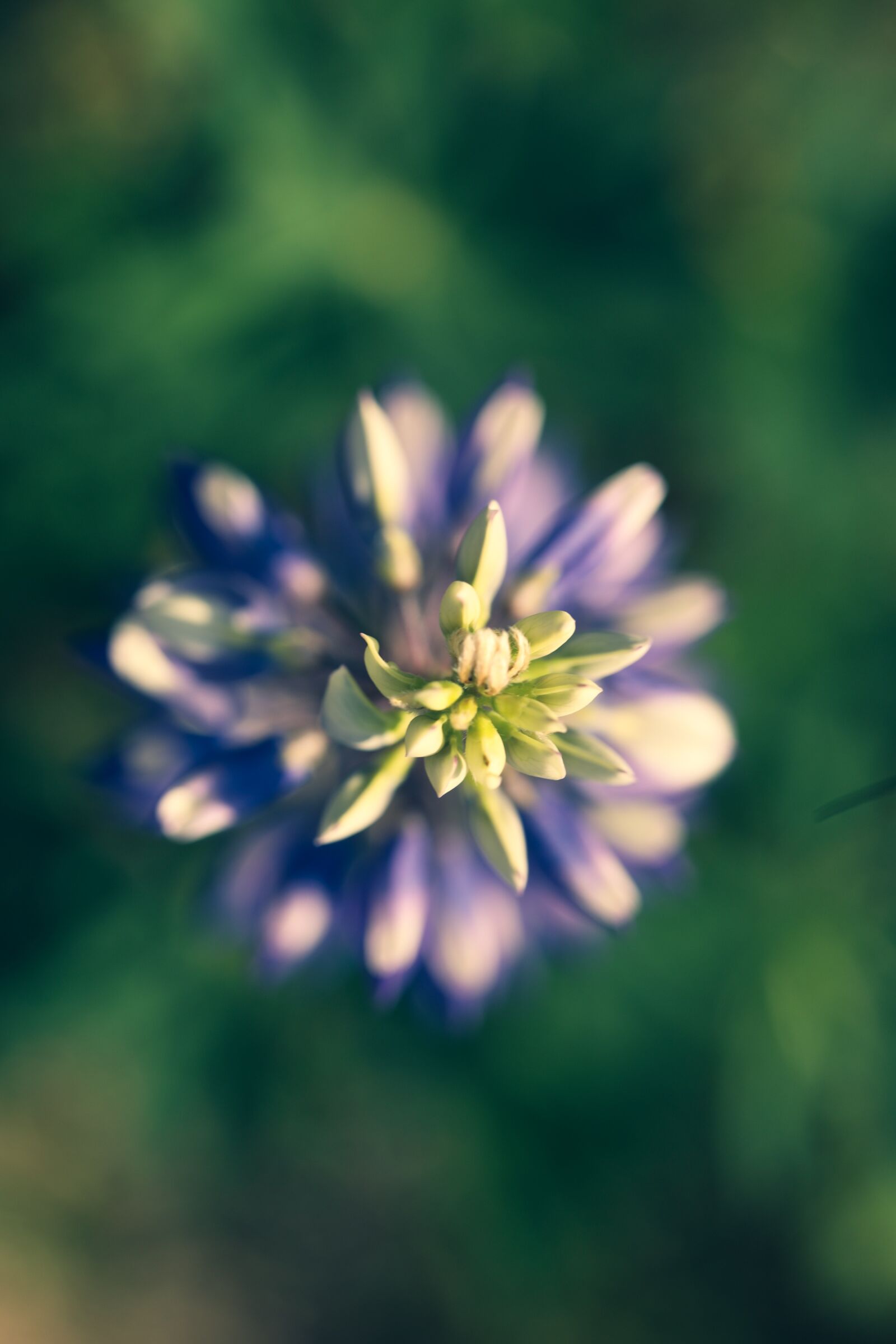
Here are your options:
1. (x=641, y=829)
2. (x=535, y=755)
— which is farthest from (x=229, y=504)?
(x=641, y=829)

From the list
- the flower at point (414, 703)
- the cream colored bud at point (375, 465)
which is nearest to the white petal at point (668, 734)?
the flower at point (414, 703)

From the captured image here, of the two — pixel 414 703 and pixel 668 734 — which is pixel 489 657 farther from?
pixel 668 734

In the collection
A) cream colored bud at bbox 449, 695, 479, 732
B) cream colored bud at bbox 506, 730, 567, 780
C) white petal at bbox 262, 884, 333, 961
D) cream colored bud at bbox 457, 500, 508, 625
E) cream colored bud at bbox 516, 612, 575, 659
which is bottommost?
white petal at bbox 262, 884, 333, 961

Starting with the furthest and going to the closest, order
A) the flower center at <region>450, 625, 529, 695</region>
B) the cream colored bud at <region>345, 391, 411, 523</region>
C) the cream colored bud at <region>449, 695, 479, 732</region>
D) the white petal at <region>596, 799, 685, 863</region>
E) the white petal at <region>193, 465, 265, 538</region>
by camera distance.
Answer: the white petal at <region>596, 799, 685, 863</region>, the white petal at <region>193, 465, 265, 538</region>, the cream colored bud at <region>345, 391, 411, 523</region>, the cream colored bud at <region>449, 695, 479, 732</region>, the flower center at <region>450, 625, 529, 695</region>

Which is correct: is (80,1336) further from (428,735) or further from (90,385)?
(428,735)

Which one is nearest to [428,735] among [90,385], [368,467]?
[368,467]

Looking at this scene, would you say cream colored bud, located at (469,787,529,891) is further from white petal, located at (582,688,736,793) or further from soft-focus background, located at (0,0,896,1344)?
soft-focus background, located at (0,0,896,1344)

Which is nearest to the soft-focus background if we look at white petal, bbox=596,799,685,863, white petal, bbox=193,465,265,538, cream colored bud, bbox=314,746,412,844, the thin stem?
the thin stem
